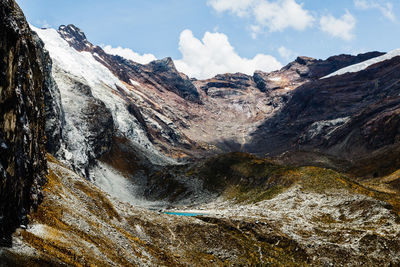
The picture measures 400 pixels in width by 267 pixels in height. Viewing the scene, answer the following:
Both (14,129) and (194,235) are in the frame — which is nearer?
(14,129)

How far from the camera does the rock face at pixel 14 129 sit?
25125mm

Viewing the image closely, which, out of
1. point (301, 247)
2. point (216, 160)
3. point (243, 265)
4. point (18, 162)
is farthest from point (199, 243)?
point (216, 160)

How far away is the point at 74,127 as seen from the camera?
135 metres

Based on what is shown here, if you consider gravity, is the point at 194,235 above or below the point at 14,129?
below

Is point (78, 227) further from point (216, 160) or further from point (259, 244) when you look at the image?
point (216, 160)

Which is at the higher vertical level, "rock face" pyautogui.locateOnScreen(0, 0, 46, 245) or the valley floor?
"rock face" pyautogui.locateOnScreen(0, 0, 46, 245)

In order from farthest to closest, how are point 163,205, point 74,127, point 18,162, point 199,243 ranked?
point 74,127 < point 163,205 < point 199,243 < point 18,162

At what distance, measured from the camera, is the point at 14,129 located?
2752cm

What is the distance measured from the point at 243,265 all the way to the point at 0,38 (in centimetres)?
3991

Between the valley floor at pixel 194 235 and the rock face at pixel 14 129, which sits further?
the valley floor at pixel 194 235

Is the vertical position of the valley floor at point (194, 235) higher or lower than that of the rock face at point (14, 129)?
lower

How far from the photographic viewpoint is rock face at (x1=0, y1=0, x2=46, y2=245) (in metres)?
25.1

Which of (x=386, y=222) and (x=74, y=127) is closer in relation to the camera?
(x=386, y=222)

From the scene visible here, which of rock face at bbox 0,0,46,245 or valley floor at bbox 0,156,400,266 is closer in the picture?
rock face at bbox 0,0,46,245
